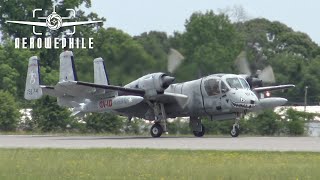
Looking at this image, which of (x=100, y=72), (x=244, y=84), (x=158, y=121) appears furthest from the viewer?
(x=100, y=72)

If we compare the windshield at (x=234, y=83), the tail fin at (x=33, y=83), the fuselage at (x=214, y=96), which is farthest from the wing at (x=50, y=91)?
the windshield at (x=234, y=83)

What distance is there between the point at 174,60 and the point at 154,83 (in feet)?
6.44

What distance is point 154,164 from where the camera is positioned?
25516mm

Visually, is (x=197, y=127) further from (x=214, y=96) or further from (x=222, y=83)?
(x=222, y=83)

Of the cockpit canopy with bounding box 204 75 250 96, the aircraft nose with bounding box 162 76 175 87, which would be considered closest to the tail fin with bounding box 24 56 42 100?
the aircraft nose with bounding box 162 76 175 87

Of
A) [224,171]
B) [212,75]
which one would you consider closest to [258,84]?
[212,75]

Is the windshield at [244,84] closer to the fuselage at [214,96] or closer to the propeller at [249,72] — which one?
the fuselage at [214,96]

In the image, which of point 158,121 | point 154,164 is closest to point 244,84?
point 158,121

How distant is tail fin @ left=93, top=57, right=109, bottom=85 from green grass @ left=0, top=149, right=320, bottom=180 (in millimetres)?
16323

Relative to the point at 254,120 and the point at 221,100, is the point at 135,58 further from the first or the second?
the point at 254,120

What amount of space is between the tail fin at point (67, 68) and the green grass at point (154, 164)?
15401 mm

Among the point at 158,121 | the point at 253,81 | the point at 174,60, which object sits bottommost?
the point at 158,121

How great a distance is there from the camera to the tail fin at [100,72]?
47978 mm

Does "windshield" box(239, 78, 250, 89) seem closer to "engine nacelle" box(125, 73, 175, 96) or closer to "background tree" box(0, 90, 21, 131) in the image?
"engine nacelle" box(125, 73, 175, 96)
